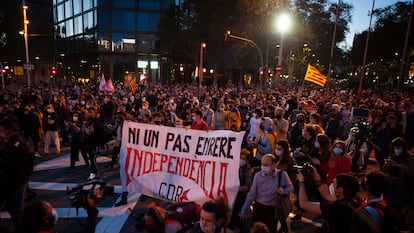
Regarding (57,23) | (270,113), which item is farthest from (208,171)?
(57,23)

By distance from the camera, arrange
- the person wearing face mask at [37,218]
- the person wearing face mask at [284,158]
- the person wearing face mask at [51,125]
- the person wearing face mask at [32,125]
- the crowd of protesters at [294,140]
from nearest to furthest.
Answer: the person wearing face mask at [37,218] → the person wearing face mask at [284,158] → the crowd of protesters at [294,140] → the person wearing face mask at [32,125] → the person wearing face mask at [51,125]

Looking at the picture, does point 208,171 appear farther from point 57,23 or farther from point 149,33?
point 57,23

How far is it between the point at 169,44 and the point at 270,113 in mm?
32980

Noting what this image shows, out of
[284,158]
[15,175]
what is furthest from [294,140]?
[15,175]

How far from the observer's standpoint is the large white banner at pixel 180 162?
14.9 ft

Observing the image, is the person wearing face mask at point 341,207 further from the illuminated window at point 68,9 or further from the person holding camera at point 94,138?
the illuminated window at point 68,9

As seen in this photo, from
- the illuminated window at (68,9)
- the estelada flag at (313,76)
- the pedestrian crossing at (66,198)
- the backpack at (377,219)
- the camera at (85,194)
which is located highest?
the illuminated window at (68,9)

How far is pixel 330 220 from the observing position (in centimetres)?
307

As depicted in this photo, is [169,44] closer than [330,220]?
No

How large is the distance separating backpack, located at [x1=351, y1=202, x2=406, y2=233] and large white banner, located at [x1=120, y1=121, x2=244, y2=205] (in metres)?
1.84

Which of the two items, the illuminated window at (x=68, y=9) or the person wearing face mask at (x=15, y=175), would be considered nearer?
the person wearing face mask at (x=15, y=175)

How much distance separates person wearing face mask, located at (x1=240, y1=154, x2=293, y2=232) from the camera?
13.2 feet

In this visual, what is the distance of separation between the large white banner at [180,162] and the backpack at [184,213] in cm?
87

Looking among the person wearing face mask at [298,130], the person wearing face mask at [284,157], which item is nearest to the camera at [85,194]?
the person wearing face mask at [284,157]
